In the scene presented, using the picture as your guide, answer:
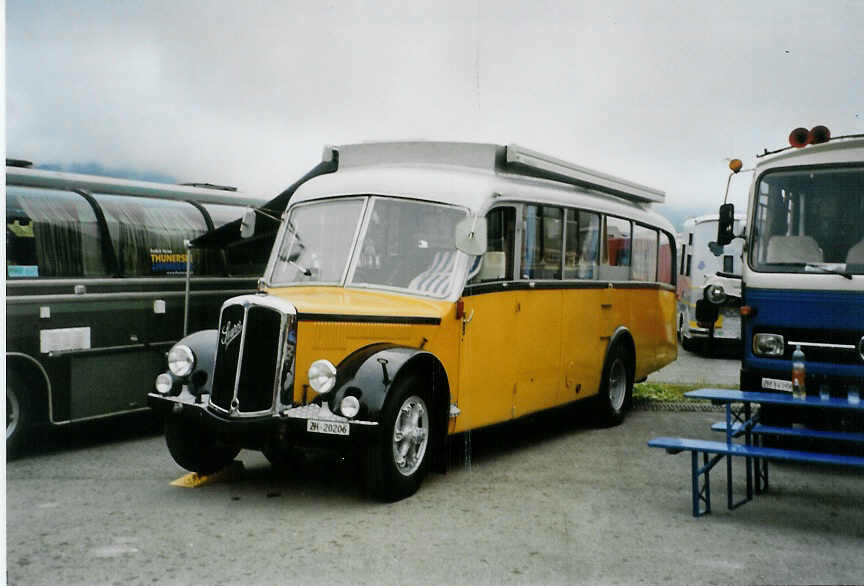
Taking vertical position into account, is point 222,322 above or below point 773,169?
below

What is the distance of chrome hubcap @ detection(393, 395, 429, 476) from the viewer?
22.4 ft

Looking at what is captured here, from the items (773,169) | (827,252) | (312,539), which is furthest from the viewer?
(773,169)

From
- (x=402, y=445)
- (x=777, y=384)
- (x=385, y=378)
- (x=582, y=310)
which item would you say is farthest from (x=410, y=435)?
(x=582, y=310)

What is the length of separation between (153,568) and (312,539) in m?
1.00

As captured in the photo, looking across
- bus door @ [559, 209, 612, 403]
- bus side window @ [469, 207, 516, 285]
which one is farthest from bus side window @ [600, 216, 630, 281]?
bus side window @ [469, 207, 516, 285]

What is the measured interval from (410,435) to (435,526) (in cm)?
95

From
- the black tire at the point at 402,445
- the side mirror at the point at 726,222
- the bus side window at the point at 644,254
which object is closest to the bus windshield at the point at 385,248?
the black tire at the point at 402,445

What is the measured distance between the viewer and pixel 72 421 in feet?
28.1

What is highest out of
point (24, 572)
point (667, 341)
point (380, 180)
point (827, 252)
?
point (380, 180)

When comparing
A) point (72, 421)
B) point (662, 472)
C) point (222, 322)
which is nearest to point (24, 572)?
point (222, 322)

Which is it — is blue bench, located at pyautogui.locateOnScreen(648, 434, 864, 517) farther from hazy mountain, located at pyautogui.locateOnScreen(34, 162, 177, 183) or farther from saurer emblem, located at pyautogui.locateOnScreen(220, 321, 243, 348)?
hazy mountain, located at pyautogui.locateOnScreen(34, 162, 177, 183)

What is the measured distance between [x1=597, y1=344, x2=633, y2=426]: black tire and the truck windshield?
2.53m

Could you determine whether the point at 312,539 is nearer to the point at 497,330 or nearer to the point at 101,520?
the point at 101,520

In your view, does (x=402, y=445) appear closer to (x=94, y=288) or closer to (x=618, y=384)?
(x=94, y=288)
